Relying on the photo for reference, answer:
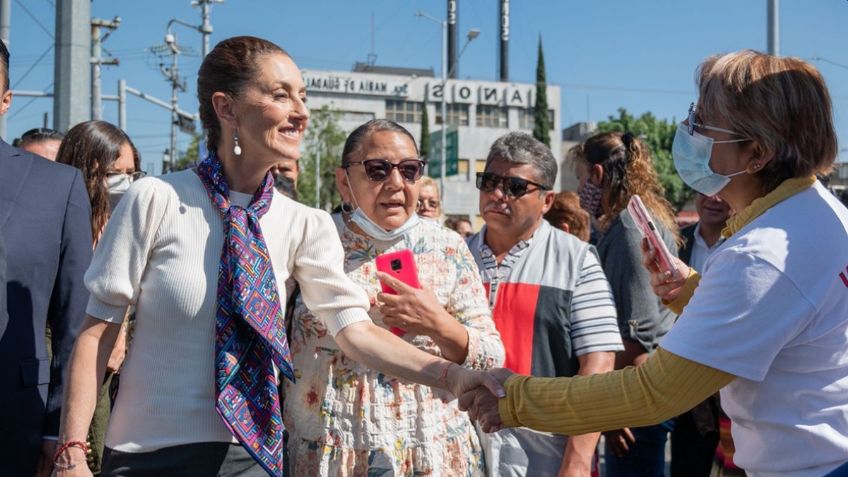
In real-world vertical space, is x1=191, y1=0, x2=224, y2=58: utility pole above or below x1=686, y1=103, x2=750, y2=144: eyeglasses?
above

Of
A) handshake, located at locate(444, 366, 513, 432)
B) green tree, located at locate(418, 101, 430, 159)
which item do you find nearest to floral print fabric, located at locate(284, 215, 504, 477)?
handshake, located at locate(444, 366, 513, 432)

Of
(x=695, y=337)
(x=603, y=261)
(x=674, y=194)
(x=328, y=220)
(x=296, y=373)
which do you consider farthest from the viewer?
(x=674, y=194)

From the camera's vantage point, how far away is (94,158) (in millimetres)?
3918

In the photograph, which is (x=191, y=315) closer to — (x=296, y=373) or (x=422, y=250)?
(x=296, y=373)

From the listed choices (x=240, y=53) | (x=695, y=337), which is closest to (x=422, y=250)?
(x=240, y=53)

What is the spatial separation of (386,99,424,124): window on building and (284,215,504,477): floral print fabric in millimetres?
60790

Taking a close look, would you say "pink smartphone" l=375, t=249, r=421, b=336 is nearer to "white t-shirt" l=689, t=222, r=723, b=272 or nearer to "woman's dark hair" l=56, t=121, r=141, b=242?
"woman's dark hair" l=56, t=121, r=141, b=242

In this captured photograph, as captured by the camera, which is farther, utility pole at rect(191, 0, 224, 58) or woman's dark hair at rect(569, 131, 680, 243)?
utility pole at rect(191, 0, 224, 58)

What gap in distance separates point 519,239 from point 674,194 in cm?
4840

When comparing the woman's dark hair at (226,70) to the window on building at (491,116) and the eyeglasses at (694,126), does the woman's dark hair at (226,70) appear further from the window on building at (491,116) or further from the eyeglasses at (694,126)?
the window on building at (491,116)

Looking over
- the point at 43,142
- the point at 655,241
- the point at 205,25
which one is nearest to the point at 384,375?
the point at 655,241

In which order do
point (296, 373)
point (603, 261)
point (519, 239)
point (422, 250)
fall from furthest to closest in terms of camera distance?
point (603, 261), point (519, 239), point (422, 250), point (296, 373)

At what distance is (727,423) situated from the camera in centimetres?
339

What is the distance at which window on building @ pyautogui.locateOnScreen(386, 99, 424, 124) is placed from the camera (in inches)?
2506
